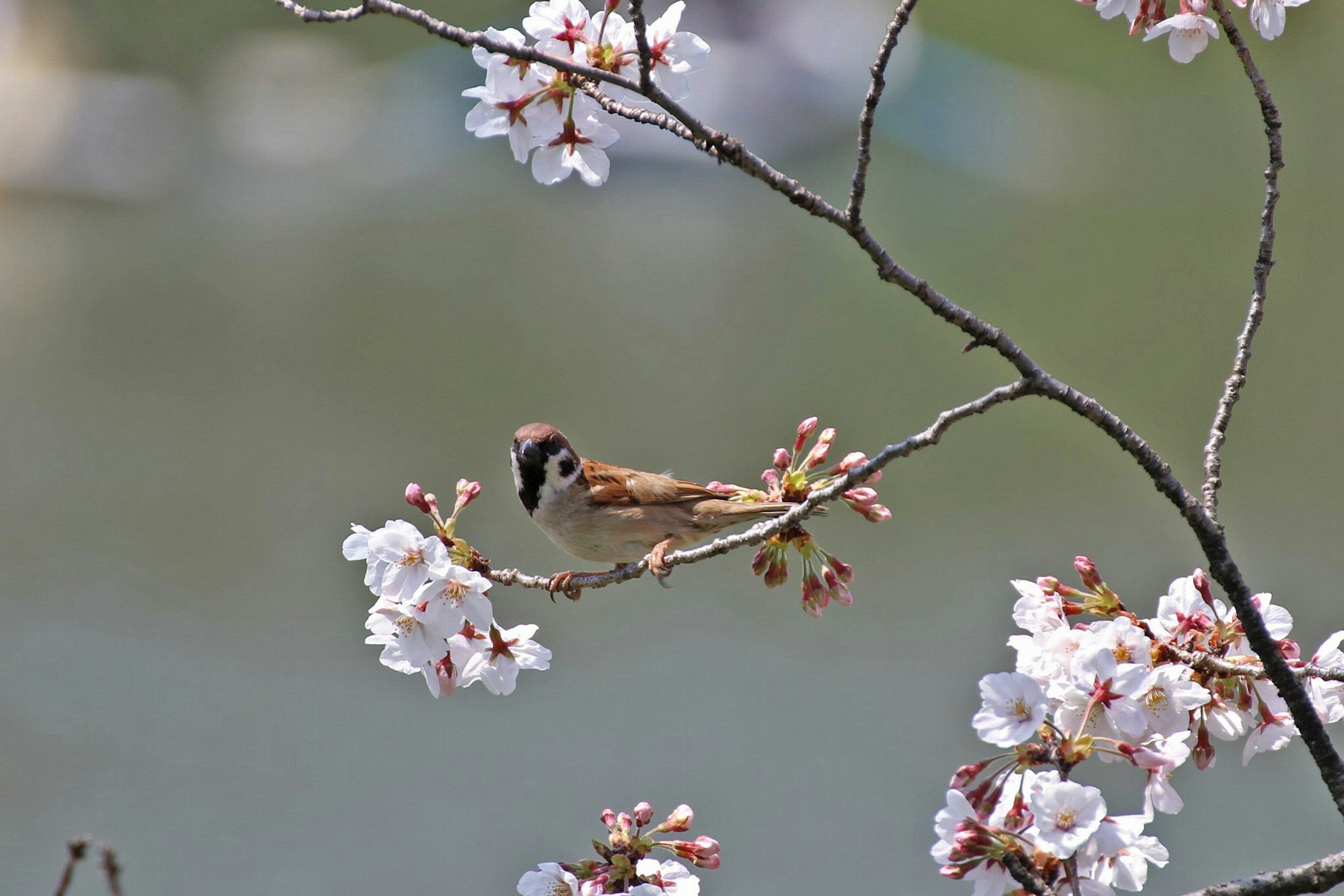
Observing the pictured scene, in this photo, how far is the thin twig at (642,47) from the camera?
1.00 m

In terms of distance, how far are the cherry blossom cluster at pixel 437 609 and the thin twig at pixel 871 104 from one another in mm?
588

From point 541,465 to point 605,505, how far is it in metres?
0.14

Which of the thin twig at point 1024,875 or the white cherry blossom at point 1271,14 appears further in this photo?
the white cherry blossom at point 1271,14

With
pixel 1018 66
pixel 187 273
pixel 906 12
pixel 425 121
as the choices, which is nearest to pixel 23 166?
pixel 187 273

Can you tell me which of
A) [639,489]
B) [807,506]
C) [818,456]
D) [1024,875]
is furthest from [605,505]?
[1024,875]

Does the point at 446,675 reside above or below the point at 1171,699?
above

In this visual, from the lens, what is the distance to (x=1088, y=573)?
4.08 ft

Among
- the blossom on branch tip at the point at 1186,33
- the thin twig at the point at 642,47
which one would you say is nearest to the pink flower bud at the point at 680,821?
the thin twig at the point at 642,47

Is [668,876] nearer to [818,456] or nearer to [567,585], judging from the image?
[567,585]

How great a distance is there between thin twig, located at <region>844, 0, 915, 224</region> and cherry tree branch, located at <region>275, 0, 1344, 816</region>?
3cm

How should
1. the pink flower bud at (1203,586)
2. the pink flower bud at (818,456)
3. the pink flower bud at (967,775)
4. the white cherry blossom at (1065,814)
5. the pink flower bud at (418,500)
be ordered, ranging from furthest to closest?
the pink flower bud at (818,456), the pink flower bud at (418,500), the pink flower bud at (1203,586), the pink flower bud at (967,775), the white cherry blossom at (1065,814)

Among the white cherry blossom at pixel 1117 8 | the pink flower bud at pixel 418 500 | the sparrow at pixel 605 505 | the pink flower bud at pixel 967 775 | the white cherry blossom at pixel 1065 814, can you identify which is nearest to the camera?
the white cherry blossom at pixel 1065 814

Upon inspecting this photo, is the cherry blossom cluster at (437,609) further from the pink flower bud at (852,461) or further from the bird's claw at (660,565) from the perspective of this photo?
the pink flower bud at (852,461)

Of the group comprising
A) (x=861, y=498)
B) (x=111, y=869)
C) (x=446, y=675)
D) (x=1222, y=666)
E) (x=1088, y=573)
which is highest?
(x=861, y=498)
